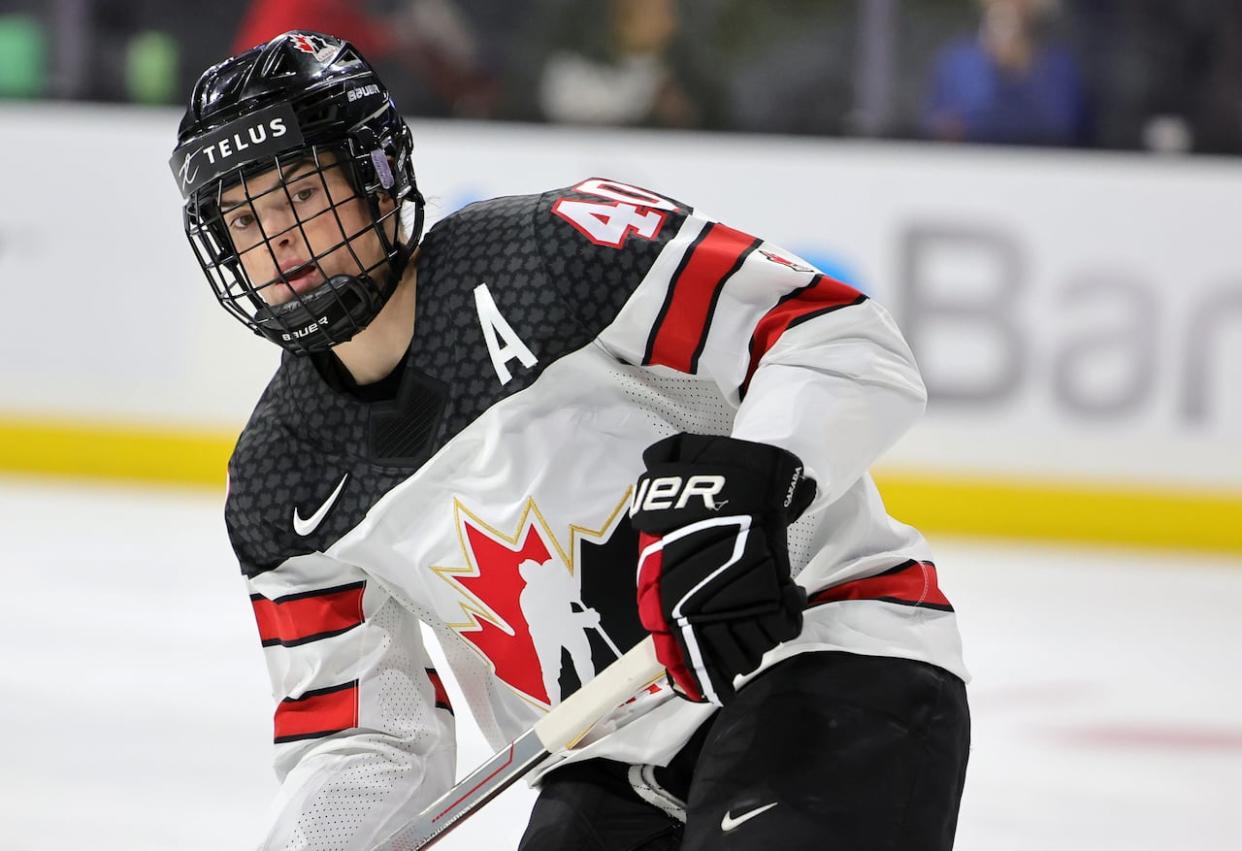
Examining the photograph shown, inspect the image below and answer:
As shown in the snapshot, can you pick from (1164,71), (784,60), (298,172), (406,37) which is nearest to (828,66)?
(784,60)

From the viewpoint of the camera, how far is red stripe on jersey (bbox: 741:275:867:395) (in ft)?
4.78

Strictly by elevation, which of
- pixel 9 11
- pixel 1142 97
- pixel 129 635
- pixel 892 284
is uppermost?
pixel 9 11

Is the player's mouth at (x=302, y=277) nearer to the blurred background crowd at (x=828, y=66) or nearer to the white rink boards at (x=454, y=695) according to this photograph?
the white rink boards at (x=454, y=695)

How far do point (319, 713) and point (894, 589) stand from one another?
2.04ft

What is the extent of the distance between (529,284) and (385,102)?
0.30m

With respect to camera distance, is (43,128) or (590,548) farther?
(43,128)

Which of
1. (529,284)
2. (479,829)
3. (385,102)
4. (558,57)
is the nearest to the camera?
(529,284)

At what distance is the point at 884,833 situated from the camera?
1.39m

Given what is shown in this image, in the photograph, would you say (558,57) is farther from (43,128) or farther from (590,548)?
(590,548)

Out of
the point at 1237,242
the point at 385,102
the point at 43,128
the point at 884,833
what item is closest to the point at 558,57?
the point at 43,128

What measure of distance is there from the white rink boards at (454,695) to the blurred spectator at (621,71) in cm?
155

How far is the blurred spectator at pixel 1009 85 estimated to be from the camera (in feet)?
15.0

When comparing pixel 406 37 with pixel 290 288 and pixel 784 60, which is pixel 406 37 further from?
pixel 290 288

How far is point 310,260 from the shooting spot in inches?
61.3
